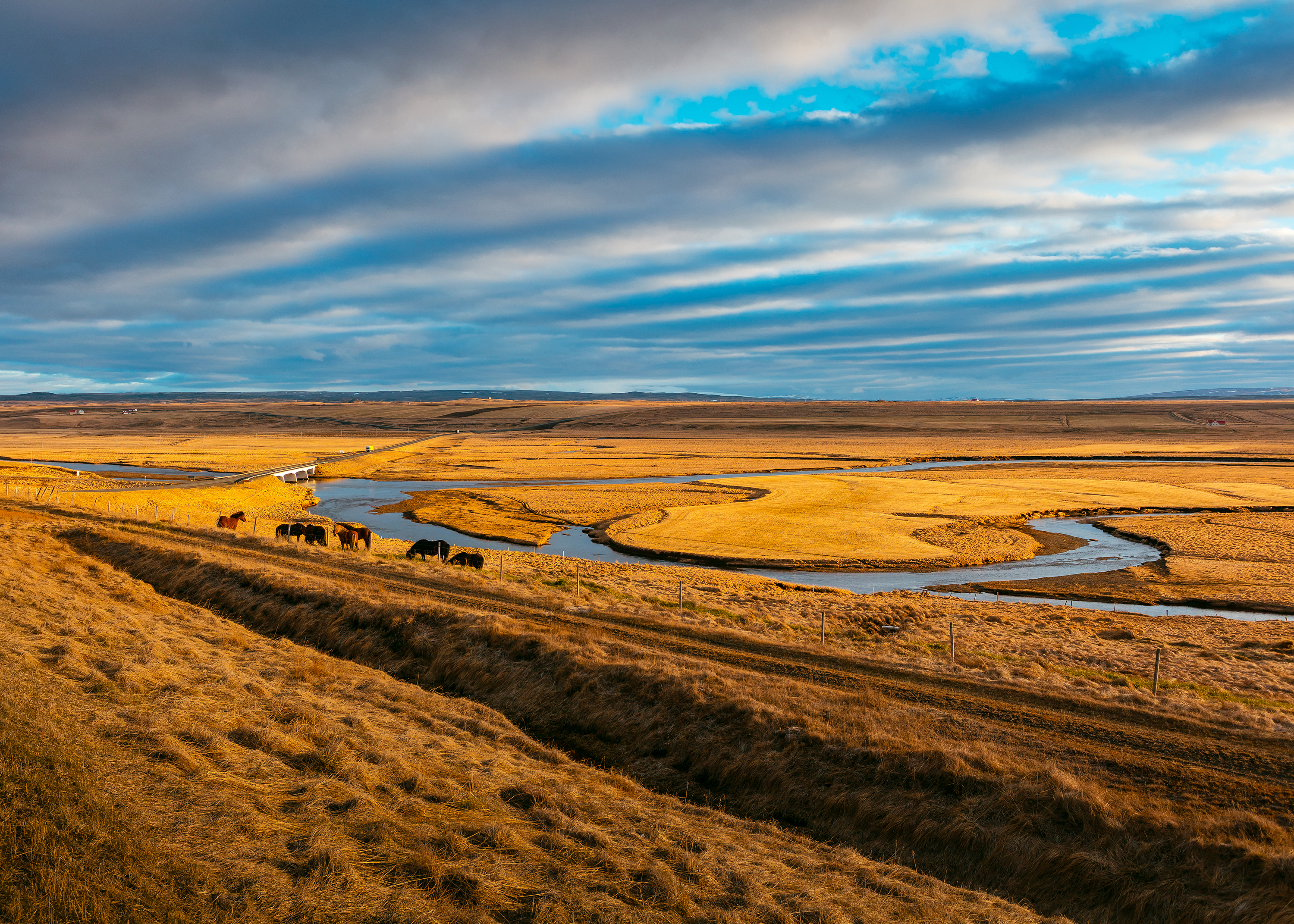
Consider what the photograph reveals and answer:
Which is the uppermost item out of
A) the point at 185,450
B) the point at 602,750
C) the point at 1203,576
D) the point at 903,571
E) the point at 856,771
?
the point at 185,450

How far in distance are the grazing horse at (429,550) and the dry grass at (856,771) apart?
48.2 ft

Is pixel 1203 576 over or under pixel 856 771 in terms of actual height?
under

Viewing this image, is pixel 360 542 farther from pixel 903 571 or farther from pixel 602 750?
pixel 903 571

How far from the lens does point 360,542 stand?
39375 millimetres

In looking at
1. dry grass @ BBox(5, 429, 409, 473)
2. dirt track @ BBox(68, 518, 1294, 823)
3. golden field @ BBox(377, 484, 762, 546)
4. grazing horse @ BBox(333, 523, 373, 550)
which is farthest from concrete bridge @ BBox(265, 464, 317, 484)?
dirt track @ BBox(68, 518, 1294, 823)

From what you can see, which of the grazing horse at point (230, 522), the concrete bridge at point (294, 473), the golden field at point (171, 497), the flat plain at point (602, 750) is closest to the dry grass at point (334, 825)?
the flat plain at point (602, 750)

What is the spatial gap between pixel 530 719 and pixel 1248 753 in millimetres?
14334

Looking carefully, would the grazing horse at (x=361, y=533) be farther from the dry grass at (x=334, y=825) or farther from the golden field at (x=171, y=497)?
the dry grass at (x=334, y=825)

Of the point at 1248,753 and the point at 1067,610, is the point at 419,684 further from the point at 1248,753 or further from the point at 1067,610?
the point at 1067,610

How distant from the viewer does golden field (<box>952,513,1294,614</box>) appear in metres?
35.5

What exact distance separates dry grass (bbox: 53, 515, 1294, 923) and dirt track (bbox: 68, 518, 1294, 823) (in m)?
0.72

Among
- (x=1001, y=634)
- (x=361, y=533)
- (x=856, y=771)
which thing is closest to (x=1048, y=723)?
(x=856, y=771)

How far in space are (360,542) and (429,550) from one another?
4.71 meters

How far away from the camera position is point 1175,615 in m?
32.7
